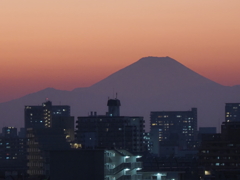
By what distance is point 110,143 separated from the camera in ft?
457

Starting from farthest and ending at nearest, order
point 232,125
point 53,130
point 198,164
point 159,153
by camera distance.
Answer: point 159,153
point 53,130
point 232,125
point 198,164

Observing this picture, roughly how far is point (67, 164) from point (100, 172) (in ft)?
7.33

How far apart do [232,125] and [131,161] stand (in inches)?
2101

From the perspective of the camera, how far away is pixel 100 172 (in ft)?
176

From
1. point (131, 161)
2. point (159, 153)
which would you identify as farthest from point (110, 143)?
point (131, 161)

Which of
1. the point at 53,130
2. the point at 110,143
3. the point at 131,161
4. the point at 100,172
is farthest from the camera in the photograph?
the point at 110,143

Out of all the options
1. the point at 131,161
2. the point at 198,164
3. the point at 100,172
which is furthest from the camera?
the point at 198,164

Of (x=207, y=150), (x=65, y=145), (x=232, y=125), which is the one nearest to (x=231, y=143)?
(x=207, y=150)

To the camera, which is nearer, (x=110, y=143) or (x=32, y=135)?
(x=32, y=135)

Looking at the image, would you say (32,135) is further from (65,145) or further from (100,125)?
(100,125)

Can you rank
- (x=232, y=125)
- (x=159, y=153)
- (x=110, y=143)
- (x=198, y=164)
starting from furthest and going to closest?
1. (x=159, y=153)
2. (x=110, y=143)
3. (x=232, y=125)
4. (x=198, y=164)

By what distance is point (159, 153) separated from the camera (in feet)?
512

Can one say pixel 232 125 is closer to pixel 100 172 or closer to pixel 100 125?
pixel 100 125

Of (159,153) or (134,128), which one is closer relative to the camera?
(134,128)
